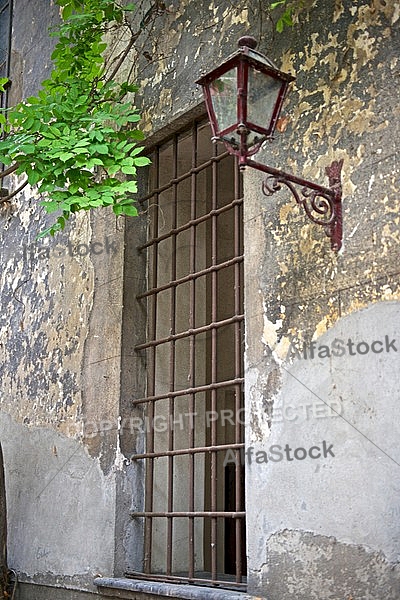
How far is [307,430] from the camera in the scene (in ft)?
12.9

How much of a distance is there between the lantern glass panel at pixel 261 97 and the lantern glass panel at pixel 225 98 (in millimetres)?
63

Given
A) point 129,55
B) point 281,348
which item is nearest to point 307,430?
point 281,348

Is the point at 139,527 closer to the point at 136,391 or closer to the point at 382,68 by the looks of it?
the point at 136,391

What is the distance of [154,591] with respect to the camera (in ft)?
15.6

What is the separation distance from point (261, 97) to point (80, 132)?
1782 mm

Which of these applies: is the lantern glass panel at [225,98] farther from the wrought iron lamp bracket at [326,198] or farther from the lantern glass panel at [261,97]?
the wrought iron lamp bracket at [326,198]

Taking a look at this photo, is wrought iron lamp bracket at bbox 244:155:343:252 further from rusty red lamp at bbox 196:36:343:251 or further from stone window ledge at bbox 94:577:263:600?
stone window ledge at bbox 94:577:263:600

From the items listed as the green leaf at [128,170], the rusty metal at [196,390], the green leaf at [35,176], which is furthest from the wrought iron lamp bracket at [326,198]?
the green leaf at [35,176]

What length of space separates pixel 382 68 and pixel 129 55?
2568mm

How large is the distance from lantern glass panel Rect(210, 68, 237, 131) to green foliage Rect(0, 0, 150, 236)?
1151mm

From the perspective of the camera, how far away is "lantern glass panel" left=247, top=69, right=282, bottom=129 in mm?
3664

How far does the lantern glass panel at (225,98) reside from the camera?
3668 millimetres

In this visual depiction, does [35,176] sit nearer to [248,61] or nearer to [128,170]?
[128,170]

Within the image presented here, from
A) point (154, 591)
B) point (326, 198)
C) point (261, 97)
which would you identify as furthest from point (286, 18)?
point (154, 591)
